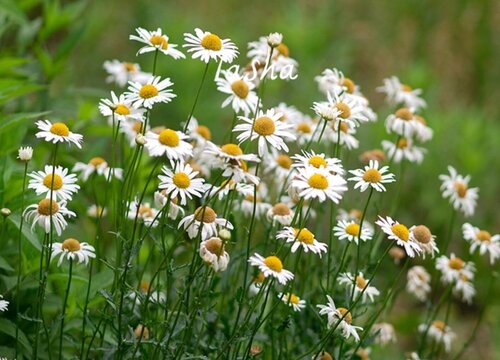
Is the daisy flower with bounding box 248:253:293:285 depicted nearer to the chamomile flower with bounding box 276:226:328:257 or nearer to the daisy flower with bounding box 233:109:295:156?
the chamomile flower with bounding box 276:226:328:257

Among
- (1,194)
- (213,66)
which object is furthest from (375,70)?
(1,194)

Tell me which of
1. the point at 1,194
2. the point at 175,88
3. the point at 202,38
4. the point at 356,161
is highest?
the point at 175,88

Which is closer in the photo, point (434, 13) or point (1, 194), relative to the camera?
point (1, 194)

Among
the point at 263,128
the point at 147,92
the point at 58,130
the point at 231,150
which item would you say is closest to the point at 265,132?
the point at 263,128

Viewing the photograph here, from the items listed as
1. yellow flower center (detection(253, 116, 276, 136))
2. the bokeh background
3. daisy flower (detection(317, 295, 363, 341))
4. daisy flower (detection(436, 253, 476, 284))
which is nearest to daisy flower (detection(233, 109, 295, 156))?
yellow flower center (detection(253, 116, 276, 136))

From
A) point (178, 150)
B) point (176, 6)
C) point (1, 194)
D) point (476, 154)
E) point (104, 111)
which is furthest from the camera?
point (176, 6)

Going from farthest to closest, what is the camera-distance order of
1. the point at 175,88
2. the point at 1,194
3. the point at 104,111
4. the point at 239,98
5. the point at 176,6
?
the point at 176,6 < the point at 175,88 < the point at 1,194 < the point at 239,98 < the point at 104,111

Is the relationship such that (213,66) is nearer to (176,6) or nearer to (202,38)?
(176,6)

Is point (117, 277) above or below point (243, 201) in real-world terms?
below
